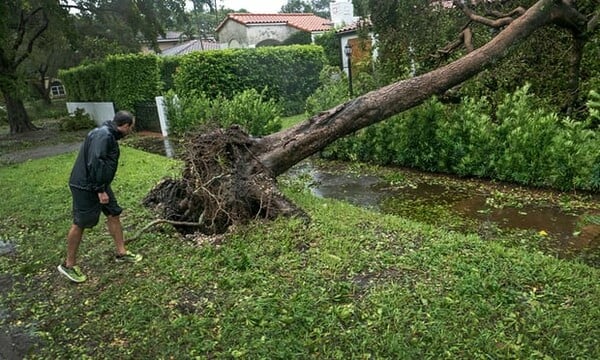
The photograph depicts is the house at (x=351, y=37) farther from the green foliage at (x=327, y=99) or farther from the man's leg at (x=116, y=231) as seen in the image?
the man's leg at (x=116, y=231)

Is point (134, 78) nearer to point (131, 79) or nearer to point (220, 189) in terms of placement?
point (131, 79)

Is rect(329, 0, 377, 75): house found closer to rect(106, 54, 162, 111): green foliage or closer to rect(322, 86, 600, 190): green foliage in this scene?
rect(322, 86, 600, 190): green foliage

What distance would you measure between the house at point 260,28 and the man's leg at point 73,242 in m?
22.5

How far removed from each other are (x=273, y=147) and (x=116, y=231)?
7.62 ft

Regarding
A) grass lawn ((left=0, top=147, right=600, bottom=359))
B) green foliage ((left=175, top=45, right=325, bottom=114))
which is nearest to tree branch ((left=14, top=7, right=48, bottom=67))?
green foliage ((left=175, top=45, right=325, bottom=114))

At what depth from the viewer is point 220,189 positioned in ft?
16.3

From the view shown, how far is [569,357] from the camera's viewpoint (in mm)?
2551

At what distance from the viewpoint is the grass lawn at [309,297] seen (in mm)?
2797

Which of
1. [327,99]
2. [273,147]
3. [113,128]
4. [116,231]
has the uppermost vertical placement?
[113,128]

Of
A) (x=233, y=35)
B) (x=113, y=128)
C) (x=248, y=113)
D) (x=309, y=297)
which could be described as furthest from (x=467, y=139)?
(x=233, y=35)

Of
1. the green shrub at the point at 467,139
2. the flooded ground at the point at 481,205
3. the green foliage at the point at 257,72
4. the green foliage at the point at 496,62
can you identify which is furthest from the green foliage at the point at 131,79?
the green shrub at the point at 467,139

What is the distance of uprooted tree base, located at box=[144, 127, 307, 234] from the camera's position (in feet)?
16.1

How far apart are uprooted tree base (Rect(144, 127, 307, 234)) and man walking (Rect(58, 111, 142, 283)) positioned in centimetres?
100

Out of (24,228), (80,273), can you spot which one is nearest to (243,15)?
(24,228)
